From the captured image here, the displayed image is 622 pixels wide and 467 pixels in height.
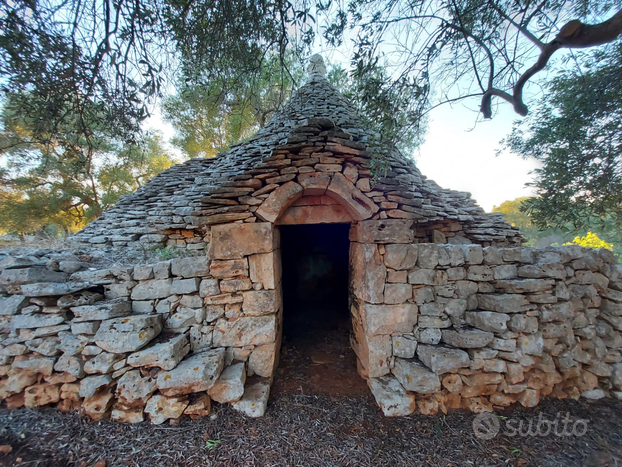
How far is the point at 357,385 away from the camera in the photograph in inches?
121

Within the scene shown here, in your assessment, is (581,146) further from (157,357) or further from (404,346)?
(157,357)

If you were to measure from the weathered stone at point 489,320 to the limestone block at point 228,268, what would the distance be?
9.42ft

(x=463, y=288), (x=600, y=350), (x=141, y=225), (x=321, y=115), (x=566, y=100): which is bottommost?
(x=600, y=350)

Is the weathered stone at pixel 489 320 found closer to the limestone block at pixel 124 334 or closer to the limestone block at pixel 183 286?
the limestone block at pixel 183 286

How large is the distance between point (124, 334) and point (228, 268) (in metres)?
1.22

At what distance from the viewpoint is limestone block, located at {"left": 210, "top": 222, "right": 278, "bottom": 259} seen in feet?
9.08

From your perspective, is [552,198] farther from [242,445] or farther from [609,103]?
[242,445]

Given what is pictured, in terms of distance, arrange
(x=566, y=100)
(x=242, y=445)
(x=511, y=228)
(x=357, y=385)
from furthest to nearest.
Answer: (x=511, y=228)
(x=566, y=100)
(x=357, y=385)
(x=242, y=445)

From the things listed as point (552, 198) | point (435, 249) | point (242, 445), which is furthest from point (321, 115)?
point (242, 445)

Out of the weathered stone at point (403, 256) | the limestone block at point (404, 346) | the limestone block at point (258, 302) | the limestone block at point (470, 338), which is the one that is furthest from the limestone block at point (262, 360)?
the limestone block at point (470, 338)

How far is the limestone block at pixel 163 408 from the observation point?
231 centimetres

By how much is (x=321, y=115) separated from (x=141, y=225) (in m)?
4.91

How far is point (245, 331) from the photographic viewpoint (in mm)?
2814

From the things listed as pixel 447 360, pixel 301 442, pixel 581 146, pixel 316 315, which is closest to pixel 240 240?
pixel 301 442
